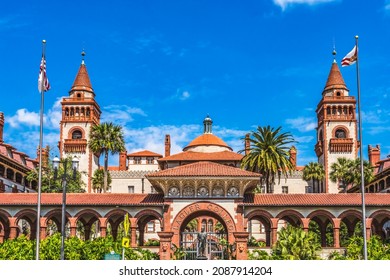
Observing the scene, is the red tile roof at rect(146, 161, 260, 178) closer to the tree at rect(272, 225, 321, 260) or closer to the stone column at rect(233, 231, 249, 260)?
the stone column at rect(233, 231, 249, 260)

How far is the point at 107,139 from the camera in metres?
78.4

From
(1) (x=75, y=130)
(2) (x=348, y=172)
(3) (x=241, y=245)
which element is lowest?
(3) (x=241, y=245)

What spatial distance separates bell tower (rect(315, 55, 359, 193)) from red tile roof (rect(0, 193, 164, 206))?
145 feet

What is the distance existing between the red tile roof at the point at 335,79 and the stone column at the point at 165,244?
184 feet

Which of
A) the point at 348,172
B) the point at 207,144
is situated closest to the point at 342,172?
the point at 348,172

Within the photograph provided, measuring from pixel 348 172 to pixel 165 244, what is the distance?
43.2m

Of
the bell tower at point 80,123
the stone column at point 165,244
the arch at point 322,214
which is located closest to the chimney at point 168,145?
the bell tower at point 80,123

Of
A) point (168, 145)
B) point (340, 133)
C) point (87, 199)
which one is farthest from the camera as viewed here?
point (168, 145)

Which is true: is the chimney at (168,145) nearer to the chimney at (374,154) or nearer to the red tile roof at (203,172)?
the chimney at (374,154)

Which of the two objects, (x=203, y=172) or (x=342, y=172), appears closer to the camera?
(x=203, y=172)

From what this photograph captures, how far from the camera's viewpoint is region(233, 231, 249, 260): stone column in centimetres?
4184

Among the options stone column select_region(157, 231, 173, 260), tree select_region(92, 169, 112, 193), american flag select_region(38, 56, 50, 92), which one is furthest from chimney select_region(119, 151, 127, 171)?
american flag select_region(38, 56, 50, 92)

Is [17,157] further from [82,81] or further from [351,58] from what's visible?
[351,58]
